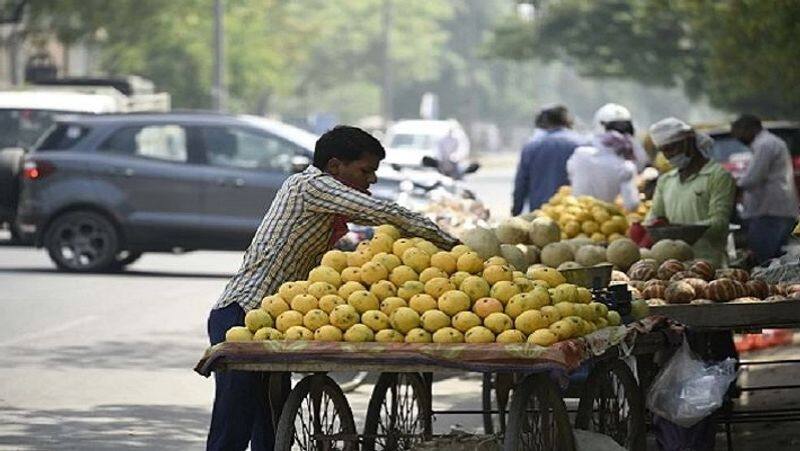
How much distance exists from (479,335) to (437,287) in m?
0.39

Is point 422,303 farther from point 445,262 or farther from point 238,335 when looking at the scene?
point 238,335

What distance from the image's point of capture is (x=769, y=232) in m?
17.9

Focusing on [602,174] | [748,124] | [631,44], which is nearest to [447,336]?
[602,174]

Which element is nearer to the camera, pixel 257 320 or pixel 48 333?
pixel 257 320

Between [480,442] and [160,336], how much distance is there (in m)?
9.32

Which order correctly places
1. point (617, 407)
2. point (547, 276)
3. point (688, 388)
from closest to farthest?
point (547, 276) → point (617, 407) → point (688, 388)

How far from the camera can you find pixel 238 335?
8.55 m

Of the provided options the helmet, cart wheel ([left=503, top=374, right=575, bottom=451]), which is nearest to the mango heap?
cart wheel ([left=503, top=374, right=575, bottom=451])

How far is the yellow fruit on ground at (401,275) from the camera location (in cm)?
896

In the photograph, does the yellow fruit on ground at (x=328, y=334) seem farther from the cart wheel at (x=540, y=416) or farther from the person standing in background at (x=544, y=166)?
the person standing in background at (x=544, y=166)

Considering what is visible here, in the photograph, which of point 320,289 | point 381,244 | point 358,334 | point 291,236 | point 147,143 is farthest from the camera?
point 147,143

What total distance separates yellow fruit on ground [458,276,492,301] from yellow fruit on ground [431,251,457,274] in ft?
0.65

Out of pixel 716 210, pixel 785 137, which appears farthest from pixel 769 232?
pixel 785 137

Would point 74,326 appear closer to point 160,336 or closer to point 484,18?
point 160,336
